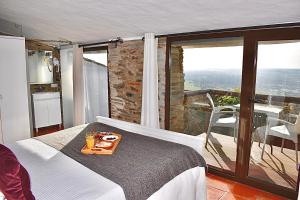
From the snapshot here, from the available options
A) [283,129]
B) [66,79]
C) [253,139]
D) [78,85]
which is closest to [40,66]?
[66,79]

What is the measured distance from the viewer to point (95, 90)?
482cm

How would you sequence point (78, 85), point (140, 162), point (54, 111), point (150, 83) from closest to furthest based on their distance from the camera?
point (140, 162)
point (150, 83)
point (78, 85)
point (54, 111)

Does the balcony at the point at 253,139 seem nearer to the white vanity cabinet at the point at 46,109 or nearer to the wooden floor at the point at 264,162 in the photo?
the wooden floor at the point at 264,162

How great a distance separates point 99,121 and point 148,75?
3.23 feet

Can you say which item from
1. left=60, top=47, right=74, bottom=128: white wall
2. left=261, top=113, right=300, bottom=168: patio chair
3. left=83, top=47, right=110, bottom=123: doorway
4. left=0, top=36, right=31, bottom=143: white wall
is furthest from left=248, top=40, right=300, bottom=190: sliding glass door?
left=60, top=47, right=74, bottom=128: white wall

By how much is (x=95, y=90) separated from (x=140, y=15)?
257cm

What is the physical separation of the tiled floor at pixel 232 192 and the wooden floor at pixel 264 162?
21cm

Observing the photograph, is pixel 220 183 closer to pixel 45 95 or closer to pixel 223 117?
pixel 223 117

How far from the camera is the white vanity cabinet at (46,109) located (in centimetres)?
480

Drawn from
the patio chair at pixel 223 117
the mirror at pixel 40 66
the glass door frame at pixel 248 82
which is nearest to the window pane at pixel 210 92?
the patio chair at pixel 223 117

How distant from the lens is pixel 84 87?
15.5 ft

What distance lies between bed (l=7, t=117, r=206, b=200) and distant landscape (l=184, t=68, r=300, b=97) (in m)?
1.10

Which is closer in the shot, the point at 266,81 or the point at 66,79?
the point at 266,81

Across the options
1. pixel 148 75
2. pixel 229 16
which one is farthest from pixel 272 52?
pixel 148 75
